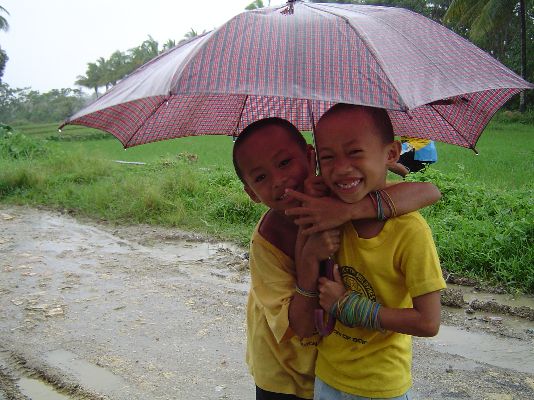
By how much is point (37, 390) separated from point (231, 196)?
4173 millimetres

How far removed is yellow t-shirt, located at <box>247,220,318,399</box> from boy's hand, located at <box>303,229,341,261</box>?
157mm

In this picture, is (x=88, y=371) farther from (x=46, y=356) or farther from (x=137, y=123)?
(x=137, y=123)

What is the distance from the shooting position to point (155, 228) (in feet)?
22.9

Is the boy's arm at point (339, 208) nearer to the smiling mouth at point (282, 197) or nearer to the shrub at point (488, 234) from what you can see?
the smiling mouth at point (282, 197)

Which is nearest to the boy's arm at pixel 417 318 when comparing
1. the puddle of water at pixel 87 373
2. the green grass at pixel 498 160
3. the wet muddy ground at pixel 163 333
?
the wet muddy ground at pixel 163 333

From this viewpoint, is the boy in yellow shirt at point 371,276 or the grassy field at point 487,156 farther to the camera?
the grassy field at point 487,156

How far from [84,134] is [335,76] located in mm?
29787

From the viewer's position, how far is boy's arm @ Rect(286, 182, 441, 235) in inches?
54.6

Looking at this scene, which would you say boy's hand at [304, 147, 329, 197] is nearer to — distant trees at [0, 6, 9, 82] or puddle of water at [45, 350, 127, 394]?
puddle of water at [45, 350, 127, 394]

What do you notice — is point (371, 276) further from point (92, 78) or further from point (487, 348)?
point (92, 78)

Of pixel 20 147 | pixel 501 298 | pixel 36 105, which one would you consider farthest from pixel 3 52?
pixel 501 298

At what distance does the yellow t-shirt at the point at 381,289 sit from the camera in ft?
4.42

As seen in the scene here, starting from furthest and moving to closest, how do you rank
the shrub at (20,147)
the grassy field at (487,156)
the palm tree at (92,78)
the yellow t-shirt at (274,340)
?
1. the palm tree at (92,78)
2. the shrub at (20,147)
3. the grassy field at (487,156)
4. the yellow t-shirt at (274,340)

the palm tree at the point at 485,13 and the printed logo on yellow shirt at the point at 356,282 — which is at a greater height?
the palm tree at the point at 485,13
